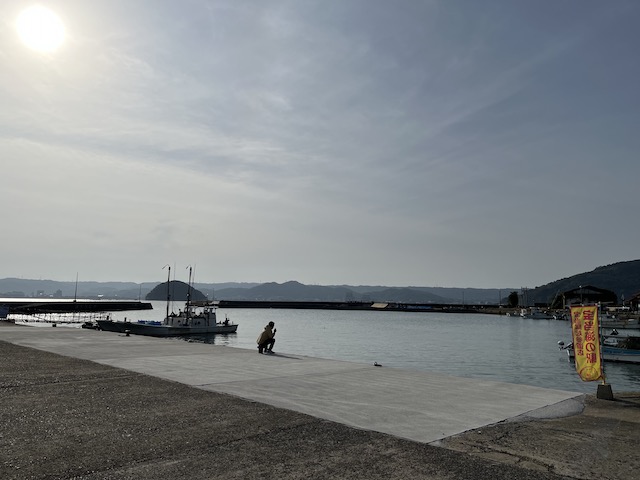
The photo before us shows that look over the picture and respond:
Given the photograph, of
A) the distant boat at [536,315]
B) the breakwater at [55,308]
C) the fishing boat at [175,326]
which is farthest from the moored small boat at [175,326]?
the distant boat at [536,315]

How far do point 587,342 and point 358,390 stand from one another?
18.3 ft

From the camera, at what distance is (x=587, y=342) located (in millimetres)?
11422

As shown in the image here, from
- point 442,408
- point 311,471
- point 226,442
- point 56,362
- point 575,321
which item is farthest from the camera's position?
point 56,362

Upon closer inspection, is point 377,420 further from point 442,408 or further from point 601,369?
point 601,369

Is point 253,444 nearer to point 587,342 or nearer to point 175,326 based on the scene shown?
point 587,342

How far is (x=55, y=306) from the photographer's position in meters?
143

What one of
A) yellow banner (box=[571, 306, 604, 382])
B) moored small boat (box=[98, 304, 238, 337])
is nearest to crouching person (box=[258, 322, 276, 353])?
yellow banner (box=[571, 306, 604, 382])

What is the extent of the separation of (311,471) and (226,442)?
5.38 feet

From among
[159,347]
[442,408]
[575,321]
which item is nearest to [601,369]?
[575,321]

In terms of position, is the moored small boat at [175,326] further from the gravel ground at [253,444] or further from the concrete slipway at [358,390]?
the gravel ground at [253,444]

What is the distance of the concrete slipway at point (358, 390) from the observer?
8617 millimetres

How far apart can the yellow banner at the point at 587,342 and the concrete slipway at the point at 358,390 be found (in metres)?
0.69

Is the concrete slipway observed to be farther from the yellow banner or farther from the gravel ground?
the yellow banner

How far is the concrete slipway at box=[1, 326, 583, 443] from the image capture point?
8617 mm
